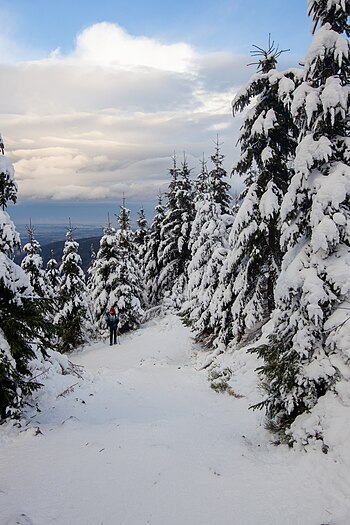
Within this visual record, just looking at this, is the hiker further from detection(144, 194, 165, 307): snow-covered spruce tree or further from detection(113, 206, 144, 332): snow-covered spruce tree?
detection(144, 194, 165, 307): snow-covered spruce tree

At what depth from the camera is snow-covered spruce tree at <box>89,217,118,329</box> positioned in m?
25.8

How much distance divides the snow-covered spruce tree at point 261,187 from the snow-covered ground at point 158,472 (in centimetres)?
565

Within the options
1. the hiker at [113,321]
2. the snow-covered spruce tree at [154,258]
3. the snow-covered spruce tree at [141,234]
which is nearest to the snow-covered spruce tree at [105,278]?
the hiker at [113,321]

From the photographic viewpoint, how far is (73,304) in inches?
961

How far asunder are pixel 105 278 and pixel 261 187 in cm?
1626

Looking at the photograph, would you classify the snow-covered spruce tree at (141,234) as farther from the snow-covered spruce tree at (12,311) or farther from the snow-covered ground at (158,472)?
the snow-covered spruce tree at (12,311)

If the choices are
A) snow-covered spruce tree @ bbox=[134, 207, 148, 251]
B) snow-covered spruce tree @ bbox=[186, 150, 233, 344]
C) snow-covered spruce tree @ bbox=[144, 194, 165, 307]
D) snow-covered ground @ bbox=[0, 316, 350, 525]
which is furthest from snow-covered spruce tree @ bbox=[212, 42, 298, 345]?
snow-covered spruce tree @ bbox=[134, 207, 148, 251]

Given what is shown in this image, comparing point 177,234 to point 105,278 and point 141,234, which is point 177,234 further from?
point 141,234

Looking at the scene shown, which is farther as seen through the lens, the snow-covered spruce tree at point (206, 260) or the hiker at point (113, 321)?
the hiker at point (113, 321)

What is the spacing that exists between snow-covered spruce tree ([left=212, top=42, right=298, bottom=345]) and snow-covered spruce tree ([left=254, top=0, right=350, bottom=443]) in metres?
3.90

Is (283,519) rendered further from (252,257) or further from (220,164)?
(220,164)

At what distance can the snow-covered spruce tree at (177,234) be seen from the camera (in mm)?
27719

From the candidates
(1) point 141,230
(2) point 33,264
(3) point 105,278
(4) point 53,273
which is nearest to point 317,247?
(2) point 33,264

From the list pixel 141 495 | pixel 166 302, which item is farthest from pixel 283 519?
pixel 166 302
